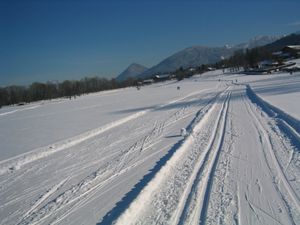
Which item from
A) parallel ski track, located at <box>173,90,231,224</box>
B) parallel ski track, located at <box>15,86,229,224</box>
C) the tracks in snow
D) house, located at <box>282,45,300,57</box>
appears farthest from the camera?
house, located at <box>282,45,300,57</box>

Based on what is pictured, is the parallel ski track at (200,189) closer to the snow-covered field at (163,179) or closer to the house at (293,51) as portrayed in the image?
the snow-covered field at (163,179)

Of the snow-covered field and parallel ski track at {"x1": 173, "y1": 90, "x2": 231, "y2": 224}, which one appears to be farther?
the snow-covered field

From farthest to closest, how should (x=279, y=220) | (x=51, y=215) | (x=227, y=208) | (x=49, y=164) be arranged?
1. (x=49, y=164)
2. (x=51, y=215)
3. (x=227, y=208)
4. (x=279, y=220)

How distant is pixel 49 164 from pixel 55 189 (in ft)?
8.48

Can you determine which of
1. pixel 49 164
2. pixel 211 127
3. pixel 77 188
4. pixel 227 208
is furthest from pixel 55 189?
pixel 211 127

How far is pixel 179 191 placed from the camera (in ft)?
18.1

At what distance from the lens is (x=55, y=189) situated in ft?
21.3

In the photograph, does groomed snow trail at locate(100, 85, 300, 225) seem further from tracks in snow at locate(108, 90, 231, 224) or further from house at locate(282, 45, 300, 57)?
house at locate(282, 45, 300, 57)

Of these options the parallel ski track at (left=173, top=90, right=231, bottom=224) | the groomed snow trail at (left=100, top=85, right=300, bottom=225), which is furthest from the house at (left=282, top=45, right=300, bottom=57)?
the parallel ski track at (left=173, top=90, right=231, bottom=224)

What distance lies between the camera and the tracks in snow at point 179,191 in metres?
4.64

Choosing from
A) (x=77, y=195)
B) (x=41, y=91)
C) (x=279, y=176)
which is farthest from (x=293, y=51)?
(x=77, y=195)

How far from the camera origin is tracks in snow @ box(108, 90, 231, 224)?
464 cm

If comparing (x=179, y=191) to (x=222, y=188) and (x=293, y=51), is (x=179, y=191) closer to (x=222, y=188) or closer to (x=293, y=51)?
(x=222, y=188)

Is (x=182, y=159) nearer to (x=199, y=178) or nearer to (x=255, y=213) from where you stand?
(x=199, y=178)
